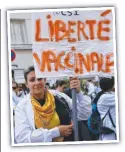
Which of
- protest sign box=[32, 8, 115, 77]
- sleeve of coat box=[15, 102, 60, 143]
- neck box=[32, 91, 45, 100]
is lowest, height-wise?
sleeve of coat box=[15, 102, 60, 143]

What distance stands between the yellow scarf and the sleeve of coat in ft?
0.15

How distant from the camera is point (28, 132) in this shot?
3.16 m

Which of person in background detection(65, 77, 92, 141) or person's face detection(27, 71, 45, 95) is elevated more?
person's face detection(27, 71, 45, 95)

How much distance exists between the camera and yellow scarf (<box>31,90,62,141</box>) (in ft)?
10.4

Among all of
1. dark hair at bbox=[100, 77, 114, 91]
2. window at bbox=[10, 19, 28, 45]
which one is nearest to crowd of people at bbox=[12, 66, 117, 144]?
dark hair at bbox=[100, 77, 114, 91]

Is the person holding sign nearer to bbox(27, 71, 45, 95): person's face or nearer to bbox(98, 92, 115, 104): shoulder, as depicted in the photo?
bbox(27, 71, 45, 95): person's face

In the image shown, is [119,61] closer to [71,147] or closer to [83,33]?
[83,33]

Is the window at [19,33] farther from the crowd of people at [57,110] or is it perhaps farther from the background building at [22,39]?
the crowd of people at [57,110]

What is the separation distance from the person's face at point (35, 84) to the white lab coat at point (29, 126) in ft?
0.24
